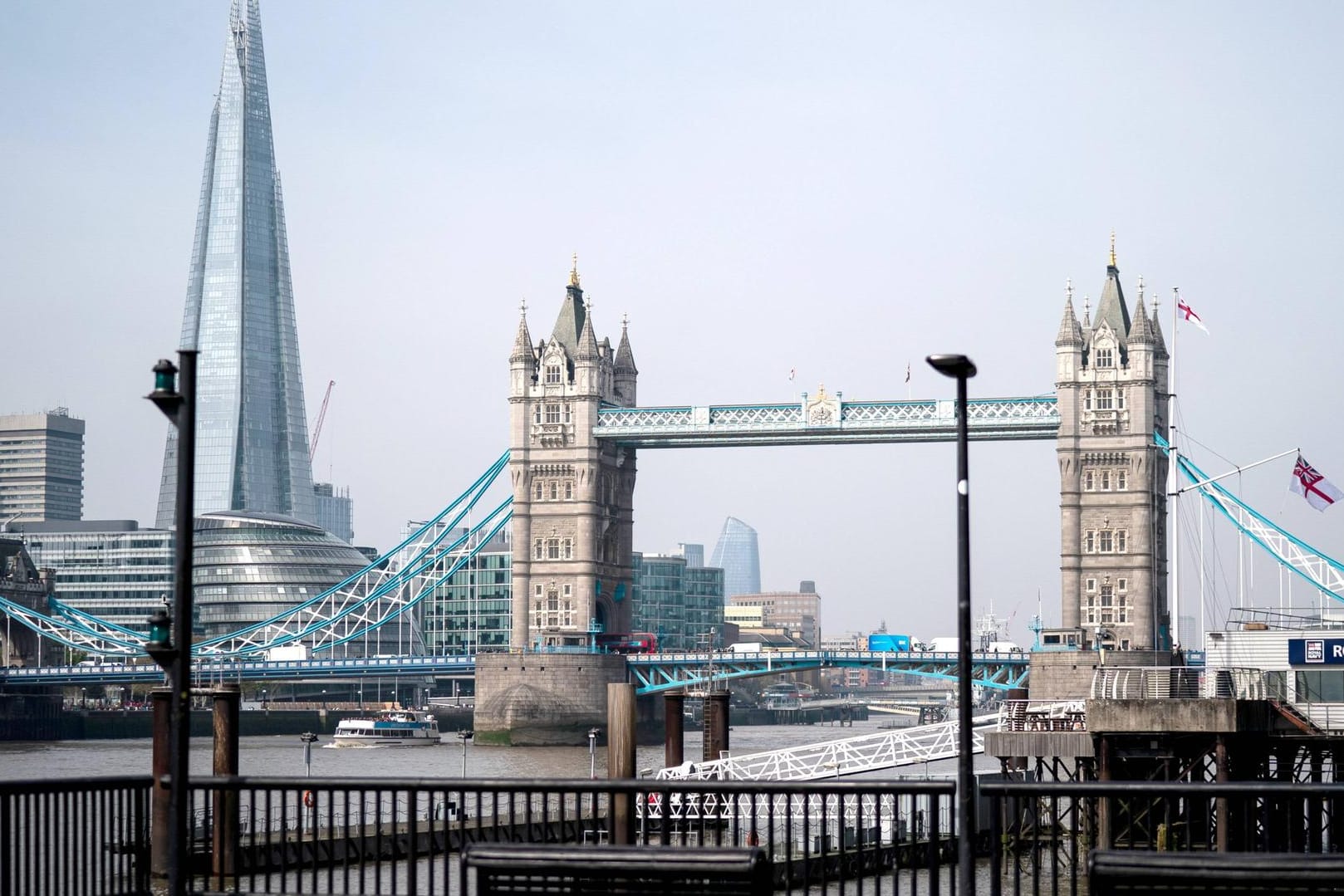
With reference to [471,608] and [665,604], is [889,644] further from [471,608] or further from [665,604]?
[665,604]

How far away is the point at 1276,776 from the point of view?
45.8 metres

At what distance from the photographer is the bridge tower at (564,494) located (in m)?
109

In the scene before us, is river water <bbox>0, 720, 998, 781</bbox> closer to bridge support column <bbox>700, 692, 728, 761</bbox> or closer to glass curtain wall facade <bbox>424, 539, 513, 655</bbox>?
bridge support column <bbox>700, 692, 728, 761</bbox>

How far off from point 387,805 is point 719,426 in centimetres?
4388

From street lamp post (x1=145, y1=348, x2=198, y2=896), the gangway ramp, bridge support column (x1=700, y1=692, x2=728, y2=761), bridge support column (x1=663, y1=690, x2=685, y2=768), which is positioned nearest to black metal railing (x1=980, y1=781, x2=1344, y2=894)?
the gangway ramp

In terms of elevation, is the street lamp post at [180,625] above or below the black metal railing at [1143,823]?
above

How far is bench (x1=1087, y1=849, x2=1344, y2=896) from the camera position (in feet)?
36.1

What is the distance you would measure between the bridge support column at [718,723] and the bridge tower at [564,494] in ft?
160

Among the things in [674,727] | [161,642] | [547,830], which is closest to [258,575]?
[674,727]

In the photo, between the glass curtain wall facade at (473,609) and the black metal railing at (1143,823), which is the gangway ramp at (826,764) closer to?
the black metal railing at (1143,823)

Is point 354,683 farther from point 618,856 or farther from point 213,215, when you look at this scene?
point 618,856

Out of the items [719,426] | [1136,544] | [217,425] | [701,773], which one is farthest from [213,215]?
[701,773]

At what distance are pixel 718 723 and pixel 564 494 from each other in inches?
2105

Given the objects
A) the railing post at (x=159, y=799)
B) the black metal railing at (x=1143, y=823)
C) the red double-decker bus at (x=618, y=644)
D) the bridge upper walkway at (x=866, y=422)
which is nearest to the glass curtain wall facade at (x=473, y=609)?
the red double-decker bus at (x=618, y=644)
